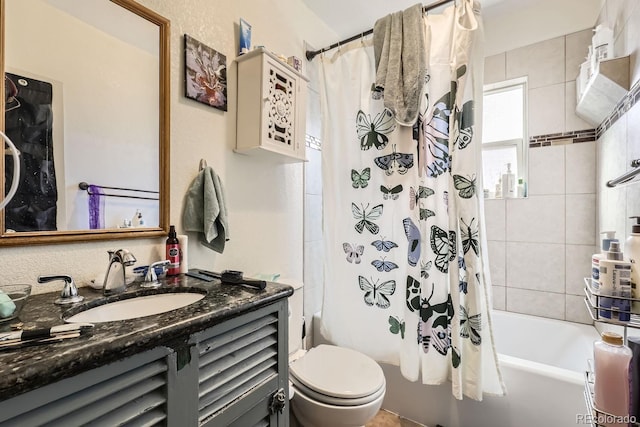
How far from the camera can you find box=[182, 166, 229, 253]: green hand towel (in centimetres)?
126

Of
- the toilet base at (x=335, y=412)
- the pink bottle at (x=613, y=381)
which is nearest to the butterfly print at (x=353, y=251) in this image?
the toilet base at (x=335, y=412)

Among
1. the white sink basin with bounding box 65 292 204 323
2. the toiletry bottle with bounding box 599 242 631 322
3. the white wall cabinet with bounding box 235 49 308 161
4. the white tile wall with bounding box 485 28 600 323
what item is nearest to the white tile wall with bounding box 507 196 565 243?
the white tile wall with bounding box 485 28 600 323

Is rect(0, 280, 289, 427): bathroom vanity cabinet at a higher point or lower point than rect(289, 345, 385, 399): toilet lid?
higher

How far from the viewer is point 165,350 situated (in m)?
0.66

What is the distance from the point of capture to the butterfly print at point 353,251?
5.96ft

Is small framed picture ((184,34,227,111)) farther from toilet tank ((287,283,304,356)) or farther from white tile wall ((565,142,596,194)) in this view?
white tile wall ((565,142,596,194))

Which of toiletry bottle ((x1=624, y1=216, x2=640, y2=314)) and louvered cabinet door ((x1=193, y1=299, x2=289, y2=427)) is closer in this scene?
louvered cabinet door ((x1=193, y1=299, x2=289, y2=427))

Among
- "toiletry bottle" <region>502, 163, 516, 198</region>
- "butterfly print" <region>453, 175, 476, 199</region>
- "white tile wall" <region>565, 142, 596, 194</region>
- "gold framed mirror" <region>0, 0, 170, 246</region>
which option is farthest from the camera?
"toiletry bottle" <region>502, 163, 516, 198</region>

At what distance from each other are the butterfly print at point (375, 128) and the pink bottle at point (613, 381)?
125cm

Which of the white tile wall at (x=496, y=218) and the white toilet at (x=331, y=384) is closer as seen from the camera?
the white toilet at (x=331, y=384)

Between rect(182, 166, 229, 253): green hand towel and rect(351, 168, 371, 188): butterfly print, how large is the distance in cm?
82

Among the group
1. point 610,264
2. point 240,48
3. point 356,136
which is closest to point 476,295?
point 610,264

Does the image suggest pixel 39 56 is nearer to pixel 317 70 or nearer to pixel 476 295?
pixel 317 70

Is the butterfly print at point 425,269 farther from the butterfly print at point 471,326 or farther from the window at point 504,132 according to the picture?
the window at point 504,132
